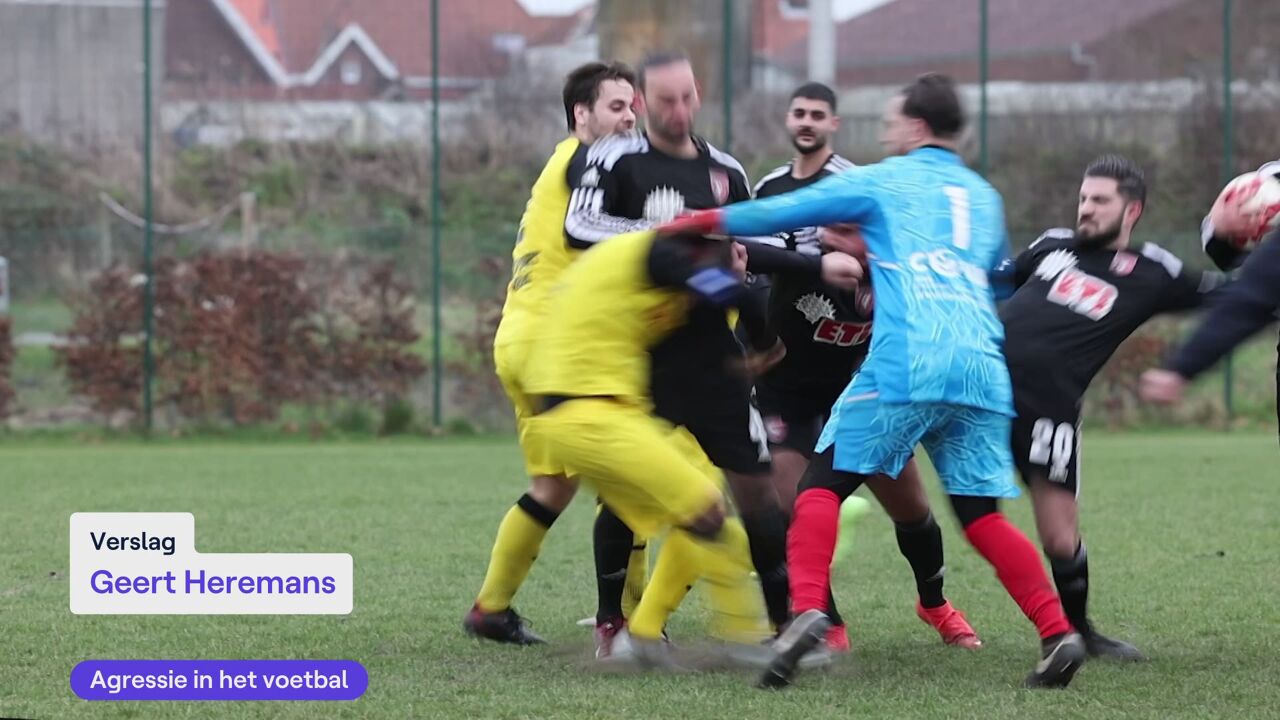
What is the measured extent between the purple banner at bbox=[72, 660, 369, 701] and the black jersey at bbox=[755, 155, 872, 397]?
77.5 inches

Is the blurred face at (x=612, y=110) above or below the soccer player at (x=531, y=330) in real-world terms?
above

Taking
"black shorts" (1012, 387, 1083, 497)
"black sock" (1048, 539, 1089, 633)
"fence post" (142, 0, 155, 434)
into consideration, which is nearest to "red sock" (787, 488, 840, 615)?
"black shorts" (1012, 387, 1083, 497)

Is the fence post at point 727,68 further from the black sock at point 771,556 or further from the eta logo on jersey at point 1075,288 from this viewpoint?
the black sock at point 771,556

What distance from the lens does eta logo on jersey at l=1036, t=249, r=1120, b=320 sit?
5.77 m

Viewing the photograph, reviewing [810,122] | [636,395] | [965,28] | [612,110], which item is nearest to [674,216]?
[612,110]

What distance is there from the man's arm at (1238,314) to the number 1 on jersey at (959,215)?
776mm

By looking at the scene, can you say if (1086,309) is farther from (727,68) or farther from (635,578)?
(727,68)

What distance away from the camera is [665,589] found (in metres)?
5.48

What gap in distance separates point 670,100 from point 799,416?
144cm

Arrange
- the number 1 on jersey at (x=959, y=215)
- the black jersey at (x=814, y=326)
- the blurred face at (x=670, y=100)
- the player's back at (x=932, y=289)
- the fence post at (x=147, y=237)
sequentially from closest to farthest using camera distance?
the player's back at (x=932, y=289) < the number 1 on jersey at (x=959, y=215) < the blurred face at (x=670, y=100) < the black jersey at (x=814, y=326) < the fence post at (x=147, y=237)

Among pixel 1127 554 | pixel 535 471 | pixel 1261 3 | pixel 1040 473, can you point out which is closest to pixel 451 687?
pixel 535 471

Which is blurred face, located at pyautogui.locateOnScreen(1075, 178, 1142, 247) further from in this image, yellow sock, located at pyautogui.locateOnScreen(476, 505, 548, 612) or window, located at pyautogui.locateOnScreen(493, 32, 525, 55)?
window, located at pyautogui.locateOnScreen(493, 32, 525, 55)

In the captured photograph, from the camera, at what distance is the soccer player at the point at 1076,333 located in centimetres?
571

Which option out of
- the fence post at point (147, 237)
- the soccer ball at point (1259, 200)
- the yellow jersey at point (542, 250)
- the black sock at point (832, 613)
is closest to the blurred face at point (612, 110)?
the yellow jersey at point (542, 250)
